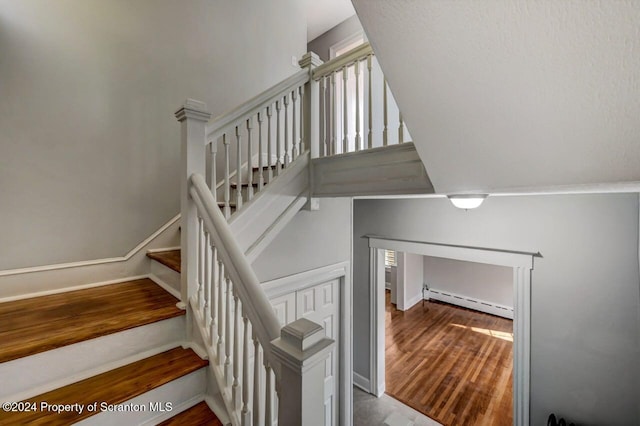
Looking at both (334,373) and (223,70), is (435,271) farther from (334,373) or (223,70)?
(223,70)

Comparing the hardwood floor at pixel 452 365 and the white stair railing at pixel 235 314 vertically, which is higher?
the white stair railing at pixel 235 314

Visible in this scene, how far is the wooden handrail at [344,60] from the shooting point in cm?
174

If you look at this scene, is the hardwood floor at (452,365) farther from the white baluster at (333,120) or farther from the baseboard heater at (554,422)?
the white baluster at (333,120)

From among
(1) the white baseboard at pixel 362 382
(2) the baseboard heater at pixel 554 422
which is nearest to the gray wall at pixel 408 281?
(1) the white baseboard at pixel 362 382

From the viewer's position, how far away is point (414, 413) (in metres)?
3.06

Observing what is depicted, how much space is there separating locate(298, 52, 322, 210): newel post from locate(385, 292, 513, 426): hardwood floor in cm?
304

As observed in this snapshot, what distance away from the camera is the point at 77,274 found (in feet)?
5.99

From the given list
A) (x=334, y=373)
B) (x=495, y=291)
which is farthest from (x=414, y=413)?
(x=495, y=291)

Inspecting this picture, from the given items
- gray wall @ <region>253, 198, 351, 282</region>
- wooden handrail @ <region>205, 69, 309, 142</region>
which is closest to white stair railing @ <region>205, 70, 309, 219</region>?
wooden handrail @ <region>205, 69, 309, 142</region>

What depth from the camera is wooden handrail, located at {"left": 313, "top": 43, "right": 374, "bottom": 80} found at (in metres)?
1.74

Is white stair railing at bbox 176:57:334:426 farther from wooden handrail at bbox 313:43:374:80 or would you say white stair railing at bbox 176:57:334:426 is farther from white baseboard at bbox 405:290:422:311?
white baseboard at bbox 405:290:422:311

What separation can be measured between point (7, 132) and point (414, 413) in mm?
4376

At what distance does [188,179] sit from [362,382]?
11.2ft

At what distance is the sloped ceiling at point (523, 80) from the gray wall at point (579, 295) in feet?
4.78
